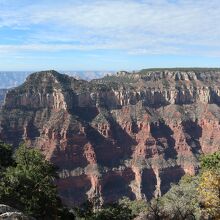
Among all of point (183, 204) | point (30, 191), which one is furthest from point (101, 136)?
point (30, 191)

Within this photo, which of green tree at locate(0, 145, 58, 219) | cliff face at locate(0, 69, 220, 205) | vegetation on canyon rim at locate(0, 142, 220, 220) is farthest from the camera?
cliff face at locate(0, 69, 220, 205)

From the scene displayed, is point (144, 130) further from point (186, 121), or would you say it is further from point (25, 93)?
point (25, 93)

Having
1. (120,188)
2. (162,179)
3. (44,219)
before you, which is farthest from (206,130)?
(44,219)

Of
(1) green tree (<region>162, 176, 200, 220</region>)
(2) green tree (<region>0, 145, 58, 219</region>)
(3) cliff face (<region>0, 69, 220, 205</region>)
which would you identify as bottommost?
(3) cliff face (<region>0, 69, 220, 205</region>)

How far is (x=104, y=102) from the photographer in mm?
195375

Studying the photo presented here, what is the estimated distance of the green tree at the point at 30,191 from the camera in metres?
36.0

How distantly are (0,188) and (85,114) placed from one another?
15138 cm

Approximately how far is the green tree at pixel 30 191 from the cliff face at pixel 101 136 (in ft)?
336

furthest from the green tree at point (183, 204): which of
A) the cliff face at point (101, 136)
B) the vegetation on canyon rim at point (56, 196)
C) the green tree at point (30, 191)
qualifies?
the cliff face at point (101, 136)

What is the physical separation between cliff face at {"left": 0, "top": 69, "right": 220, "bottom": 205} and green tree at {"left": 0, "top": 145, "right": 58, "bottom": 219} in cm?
10245

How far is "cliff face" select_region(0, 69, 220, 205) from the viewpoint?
158m

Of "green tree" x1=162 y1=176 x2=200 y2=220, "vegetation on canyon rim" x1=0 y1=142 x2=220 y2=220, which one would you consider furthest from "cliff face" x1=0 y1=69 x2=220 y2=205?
"vegetation on canyon rim" x1=0 y1=142 x2=220 y2=220

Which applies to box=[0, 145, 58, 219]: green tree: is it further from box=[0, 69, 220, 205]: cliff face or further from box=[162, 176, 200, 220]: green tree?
box=[0, 69, 220, 205]: cliff face

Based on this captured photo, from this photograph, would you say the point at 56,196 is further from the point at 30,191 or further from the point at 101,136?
the point at 101,136
